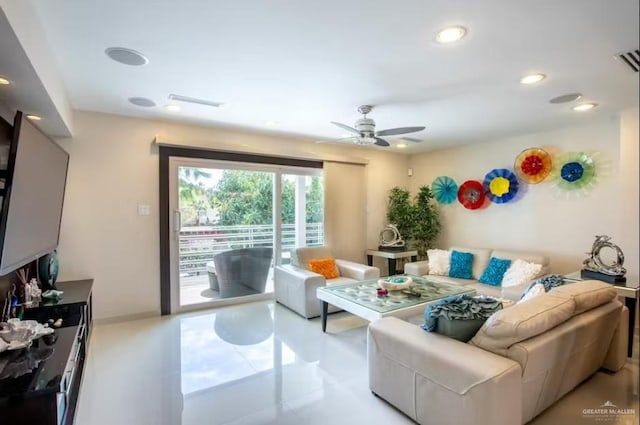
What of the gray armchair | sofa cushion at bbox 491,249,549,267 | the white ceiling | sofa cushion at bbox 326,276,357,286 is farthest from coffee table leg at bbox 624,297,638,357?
the gray armchair

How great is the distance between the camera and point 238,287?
4.39 m

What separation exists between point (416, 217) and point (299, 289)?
2.51 metres

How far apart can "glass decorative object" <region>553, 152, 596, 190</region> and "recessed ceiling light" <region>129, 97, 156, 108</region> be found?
4.68 metres

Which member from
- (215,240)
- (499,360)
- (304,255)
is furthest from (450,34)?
(215,240)

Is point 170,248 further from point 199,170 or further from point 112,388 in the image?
point 112,388

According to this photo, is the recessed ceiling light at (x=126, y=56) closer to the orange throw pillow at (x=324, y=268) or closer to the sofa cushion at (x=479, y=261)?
the orange throw pillow at (x=324, y=268)

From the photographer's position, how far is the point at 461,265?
168 inches

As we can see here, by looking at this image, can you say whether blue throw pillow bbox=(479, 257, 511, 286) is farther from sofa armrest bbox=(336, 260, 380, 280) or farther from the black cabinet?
the black cabinet

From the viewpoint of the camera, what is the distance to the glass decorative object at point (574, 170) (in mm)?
3731

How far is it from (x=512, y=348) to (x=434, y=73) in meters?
1.93

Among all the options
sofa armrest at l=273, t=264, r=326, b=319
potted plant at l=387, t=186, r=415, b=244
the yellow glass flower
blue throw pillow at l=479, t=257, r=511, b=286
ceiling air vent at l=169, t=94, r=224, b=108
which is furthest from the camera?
potted plant at l=387, t=186, r=415, b=244

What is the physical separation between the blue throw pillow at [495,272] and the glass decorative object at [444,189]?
4.75ft

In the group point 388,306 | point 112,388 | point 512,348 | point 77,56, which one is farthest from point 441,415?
point 77,56

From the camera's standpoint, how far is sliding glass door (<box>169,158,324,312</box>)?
3.98 meters
